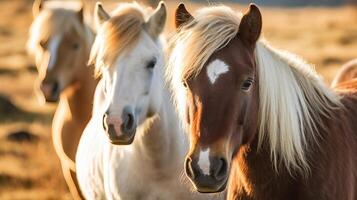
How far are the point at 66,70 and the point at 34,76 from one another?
1313 cm

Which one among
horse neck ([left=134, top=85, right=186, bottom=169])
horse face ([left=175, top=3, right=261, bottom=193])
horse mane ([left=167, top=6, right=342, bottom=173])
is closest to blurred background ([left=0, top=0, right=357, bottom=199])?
horse neck ([left=134, top=85, right=186, bottom=169])

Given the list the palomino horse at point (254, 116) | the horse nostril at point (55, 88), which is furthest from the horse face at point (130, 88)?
the horse nostril at point (55, 88)

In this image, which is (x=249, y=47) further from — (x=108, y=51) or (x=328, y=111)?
(x=108, y=51)

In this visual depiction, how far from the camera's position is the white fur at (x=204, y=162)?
391cm

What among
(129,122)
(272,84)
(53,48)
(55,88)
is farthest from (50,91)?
(272,84)

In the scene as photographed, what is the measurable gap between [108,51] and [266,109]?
4.66 feet

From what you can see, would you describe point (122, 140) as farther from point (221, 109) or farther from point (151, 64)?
point (221, 109)

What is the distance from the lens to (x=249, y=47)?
166 inches

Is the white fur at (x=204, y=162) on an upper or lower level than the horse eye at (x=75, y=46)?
upper

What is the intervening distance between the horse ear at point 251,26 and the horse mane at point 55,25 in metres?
3.06

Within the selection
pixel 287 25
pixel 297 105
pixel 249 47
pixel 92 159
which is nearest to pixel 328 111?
pixel 297 105

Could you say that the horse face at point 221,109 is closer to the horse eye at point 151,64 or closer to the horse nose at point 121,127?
the horse nose at point 121,127

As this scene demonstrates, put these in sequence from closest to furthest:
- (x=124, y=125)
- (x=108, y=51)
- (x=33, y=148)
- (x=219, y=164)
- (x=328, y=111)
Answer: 1. (x=219, y=164)
2. (x=328, y=111)
3. (x=124, y=125)
4. (x=108, y=51)
5. (x=33, y=148)

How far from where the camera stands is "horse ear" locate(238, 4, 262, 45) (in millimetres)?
4188
